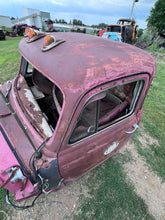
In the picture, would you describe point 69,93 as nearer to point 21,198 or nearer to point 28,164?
point 28,164

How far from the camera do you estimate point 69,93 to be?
43.1 inches

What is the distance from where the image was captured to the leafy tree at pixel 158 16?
25812mm

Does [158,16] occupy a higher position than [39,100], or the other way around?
[158,16]

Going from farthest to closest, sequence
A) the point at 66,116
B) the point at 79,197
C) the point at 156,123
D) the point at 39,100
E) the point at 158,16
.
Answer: the point at 158,16
the point at 156,123
the point at 39,100
the point at 79,197
the point at 66,116

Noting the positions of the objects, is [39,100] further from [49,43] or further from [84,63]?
[84,63]

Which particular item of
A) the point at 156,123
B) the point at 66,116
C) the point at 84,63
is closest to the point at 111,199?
the point at 66,116

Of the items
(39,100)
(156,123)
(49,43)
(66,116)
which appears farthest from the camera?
(156,123)

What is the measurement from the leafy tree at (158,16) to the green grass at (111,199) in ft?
103

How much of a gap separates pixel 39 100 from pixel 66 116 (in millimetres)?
1257

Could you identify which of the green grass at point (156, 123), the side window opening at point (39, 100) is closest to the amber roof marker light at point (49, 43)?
the side window opening at point (39, 100)

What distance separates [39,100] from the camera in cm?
224

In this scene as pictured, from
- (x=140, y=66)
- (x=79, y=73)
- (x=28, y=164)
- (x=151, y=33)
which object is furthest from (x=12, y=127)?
(x=151, y=33)

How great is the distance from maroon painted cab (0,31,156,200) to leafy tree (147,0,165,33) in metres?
31.4

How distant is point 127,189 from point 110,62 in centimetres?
222
